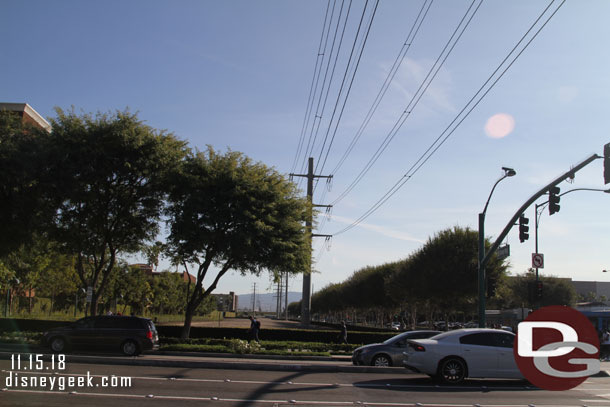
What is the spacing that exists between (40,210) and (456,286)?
Answer: 3053 centimetres

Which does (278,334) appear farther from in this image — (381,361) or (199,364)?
(199,364)

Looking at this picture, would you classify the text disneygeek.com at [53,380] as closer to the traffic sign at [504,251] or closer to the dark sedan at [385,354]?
the dark sedan at [385,354]

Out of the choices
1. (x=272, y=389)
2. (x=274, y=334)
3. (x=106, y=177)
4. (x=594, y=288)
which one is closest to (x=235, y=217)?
(x=106, y=177)

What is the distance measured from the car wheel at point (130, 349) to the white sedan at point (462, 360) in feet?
38.3

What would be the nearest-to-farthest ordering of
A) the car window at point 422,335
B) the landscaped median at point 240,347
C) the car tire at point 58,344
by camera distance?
the car window at point 422,335, the car tire at point 58,344, the landscaped median at point 240,347

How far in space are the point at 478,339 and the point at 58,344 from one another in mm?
16321

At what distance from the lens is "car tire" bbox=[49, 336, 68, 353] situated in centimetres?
2172

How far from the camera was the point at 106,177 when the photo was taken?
27.2 m

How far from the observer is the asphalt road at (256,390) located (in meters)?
11.4

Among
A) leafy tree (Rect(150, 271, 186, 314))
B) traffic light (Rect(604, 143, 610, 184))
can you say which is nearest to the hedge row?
traffic light (Rect(604, 143, 610, 184))

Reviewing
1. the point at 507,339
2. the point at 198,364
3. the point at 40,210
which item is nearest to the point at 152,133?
the point at 40,210

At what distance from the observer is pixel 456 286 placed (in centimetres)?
4275

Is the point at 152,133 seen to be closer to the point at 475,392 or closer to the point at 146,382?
the point at 146,382

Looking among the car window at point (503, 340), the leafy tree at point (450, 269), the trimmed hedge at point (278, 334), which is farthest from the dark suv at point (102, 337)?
the leafy tree at point (450, 269)
